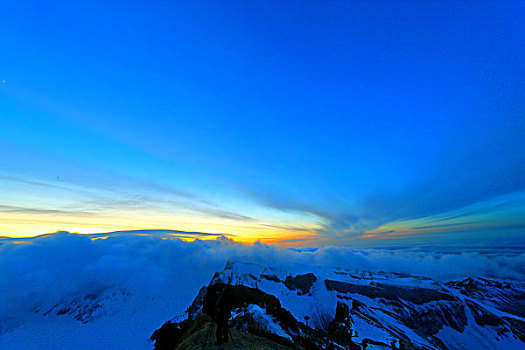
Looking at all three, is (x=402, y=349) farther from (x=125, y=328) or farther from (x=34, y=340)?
(x=34, y=340)

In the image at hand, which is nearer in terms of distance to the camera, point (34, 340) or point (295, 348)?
point (295, 348)

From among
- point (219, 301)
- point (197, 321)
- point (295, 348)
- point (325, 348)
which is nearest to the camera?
point (219, 301)

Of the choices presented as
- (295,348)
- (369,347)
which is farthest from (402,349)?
(295,348)

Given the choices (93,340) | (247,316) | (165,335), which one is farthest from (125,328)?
(247,316)

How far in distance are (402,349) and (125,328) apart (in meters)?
229

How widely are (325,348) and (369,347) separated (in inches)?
2687

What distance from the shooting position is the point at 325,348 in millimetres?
58938

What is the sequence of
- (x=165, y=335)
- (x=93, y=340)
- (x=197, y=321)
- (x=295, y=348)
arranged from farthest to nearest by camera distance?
(x=93, y=340) < (x=165, y=335) < (x=197, y=321) < (x=295, y=348)

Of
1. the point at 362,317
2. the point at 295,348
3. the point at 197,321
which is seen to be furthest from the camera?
the point at 362,317

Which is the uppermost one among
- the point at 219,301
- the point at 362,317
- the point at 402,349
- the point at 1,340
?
the point at 219,301

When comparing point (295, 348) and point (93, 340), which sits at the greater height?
point (295, 348)

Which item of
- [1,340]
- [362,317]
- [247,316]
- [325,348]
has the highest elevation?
[247,316]

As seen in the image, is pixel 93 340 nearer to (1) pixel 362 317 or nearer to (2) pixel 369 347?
(2) pixel 369 347

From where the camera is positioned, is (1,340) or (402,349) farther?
(1,340)
